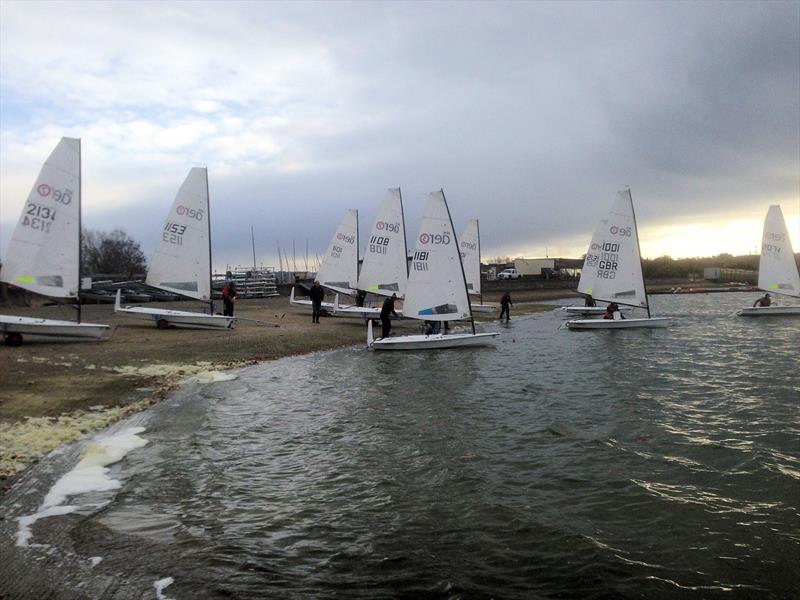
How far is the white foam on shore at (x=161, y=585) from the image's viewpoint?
186 inches

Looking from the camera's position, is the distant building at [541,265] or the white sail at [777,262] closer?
the white sail at [777,262]

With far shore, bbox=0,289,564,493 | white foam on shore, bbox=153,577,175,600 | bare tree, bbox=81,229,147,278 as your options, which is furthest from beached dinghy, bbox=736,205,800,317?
bare tree, bbox=81,229,147,278

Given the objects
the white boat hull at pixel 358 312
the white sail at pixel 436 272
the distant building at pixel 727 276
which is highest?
the distant building at pixel 727 276

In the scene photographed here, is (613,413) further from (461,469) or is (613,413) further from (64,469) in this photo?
(64,469)

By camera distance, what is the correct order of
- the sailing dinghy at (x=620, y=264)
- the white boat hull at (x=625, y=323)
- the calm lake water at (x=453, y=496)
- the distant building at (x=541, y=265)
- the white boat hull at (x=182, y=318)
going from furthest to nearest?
the distant building at (x=541, y=265), the sailing dinghy at (x=620, y=264), the white boat hull at (x=625, y=323), the white boat hull at (x=182, y=318), the calm lake water at (x=453, y=496)

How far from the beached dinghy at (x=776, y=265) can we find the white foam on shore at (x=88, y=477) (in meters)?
36.1

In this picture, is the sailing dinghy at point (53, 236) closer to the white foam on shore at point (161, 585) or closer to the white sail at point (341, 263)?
the white sail at point (341, 263)

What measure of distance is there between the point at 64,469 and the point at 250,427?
3.33 meters

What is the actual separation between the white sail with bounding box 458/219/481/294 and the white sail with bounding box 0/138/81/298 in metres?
24.6

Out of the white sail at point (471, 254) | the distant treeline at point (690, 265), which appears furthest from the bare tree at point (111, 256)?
the distant treeline at point (690, 265)

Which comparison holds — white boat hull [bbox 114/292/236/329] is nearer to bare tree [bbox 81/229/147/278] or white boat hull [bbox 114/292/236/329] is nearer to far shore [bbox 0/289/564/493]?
far shore [bbox 0/289/564/493]

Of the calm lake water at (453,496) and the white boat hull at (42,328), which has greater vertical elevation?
the white boat hull at (42,328)

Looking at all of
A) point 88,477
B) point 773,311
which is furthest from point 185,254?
point 773,311

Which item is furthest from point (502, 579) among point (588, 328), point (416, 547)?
point (588, 328)
